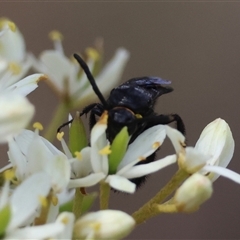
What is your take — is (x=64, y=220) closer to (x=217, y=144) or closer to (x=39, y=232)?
(x=39, y=232)

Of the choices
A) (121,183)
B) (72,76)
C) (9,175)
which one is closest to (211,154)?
(121,183)

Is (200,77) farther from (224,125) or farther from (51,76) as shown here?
(224,125)

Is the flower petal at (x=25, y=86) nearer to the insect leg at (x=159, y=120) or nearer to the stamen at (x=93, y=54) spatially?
the insect leg at (x=159, y=120)

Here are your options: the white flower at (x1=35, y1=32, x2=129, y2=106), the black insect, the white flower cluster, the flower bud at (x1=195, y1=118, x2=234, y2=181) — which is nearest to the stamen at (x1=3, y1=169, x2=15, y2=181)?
the white flower cluster

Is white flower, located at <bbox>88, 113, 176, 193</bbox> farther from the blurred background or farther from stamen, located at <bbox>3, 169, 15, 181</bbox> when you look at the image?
the blurred background

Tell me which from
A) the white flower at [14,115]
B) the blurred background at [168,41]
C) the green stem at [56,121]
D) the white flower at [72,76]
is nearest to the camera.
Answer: the white flower at [14,115]

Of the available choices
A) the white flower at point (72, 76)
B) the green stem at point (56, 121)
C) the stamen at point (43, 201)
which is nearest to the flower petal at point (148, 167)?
the stamen at point (43, 201)

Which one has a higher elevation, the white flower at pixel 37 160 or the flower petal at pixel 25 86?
the flower petal at pixel 25 86

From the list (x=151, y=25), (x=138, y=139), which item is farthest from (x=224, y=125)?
(x=151, y=25)
